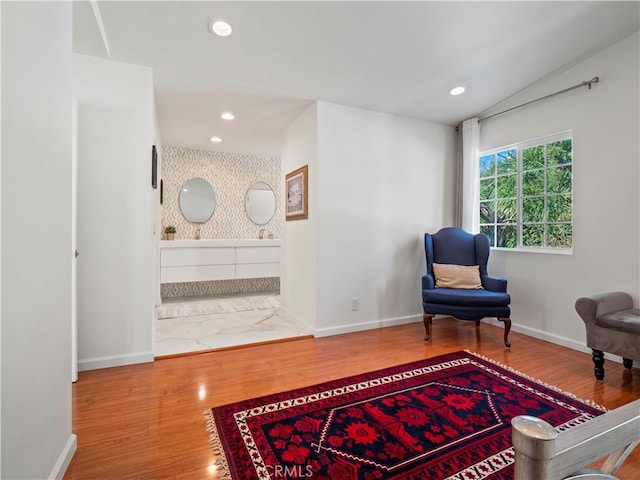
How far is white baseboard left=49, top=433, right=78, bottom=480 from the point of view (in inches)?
52.6

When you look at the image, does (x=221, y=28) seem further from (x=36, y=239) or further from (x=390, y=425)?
(x=390, y=425)

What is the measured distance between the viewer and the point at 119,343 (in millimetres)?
2604

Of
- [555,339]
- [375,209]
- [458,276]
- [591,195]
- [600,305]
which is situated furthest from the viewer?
[375,209]

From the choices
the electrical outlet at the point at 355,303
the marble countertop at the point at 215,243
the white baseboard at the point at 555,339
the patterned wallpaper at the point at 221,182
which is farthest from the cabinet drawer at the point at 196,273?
the white baseboard at the point at 555,339

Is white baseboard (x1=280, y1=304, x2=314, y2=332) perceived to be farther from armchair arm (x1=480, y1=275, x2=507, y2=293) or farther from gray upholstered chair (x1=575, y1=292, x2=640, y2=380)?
gray upholstered chair (x1=575, y1=292, x2=640, y2=380)

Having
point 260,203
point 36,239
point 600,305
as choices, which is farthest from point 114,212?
point 600,305

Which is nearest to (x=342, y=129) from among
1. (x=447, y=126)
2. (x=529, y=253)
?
(x=447, y=126)

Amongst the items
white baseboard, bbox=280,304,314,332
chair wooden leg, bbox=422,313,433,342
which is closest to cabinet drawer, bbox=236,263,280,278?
white baseboard, bbox=280,304,314,332

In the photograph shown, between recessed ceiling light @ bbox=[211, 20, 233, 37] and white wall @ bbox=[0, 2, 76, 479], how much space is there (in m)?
1.01

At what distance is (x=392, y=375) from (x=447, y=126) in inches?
127

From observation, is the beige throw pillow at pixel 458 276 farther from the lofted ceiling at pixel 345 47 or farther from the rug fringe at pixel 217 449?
the rug fringe at pixel 217 449

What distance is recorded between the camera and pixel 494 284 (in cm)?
326

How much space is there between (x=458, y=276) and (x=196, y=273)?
11.7 feet
